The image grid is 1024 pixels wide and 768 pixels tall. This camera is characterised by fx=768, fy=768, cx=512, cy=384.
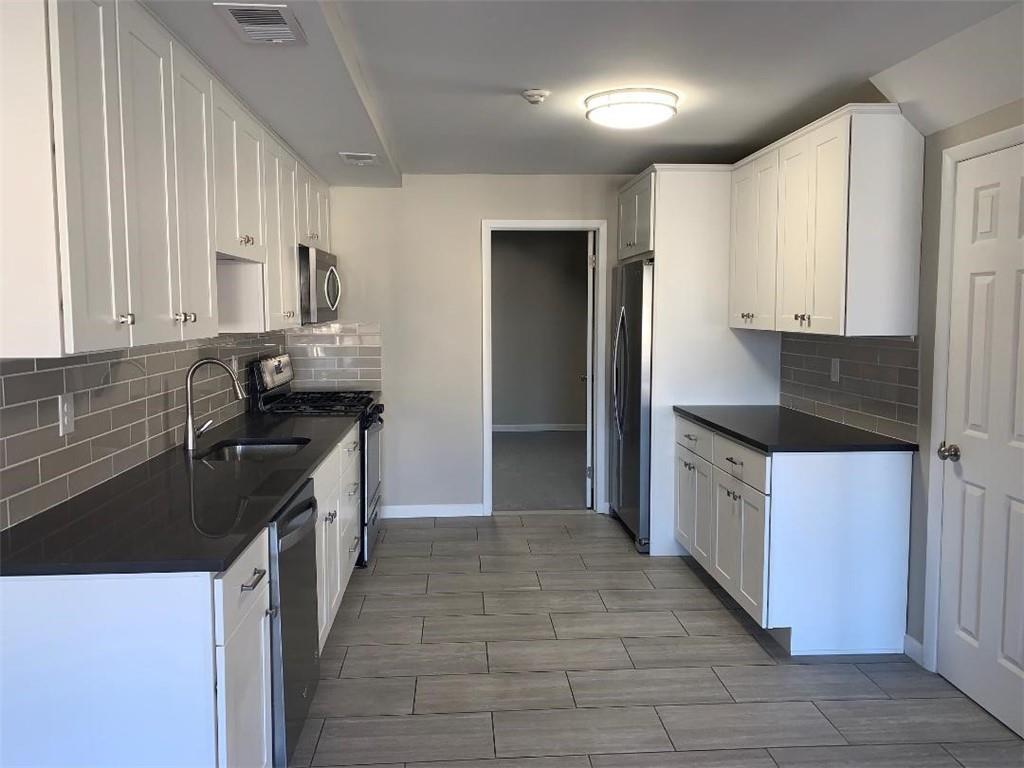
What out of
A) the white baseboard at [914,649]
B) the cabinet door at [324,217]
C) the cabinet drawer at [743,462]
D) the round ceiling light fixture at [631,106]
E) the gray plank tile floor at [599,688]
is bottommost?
the gray plank tile floor at [599,688]

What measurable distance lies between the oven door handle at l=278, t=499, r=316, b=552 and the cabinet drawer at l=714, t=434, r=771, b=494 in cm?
182

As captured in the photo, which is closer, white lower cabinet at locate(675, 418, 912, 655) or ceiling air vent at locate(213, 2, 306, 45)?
ceiling air vent at locate(213, 2, 306, 45)

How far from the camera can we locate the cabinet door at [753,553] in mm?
3213

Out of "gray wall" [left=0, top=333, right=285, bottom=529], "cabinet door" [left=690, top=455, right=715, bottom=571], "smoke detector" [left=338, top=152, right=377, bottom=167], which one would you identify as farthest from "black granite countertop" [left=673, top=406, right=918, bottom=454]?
"gray wall" [left=0, top=333, right=285, bottom=529]

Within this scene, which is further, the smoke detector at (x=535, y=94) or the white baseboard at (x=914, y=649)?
the smoke detector at (x=535, y=94)

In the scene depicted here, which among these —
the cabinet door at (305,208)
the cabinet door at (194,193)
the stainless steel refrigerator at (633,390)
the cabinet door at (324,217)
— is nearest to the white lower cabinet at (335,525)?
the cabinet door at (194,193)

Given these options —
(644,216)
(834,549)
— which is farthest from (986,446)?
(644,216)

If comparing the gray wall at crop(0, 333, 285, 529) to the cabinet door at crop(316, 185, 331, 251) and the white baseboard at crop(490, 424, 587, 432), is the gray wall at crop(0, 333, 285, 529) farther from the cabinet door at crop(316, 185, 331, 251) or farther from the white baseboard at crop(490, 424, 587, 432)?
the white baseboard at crop(490, 424, 587, 432)

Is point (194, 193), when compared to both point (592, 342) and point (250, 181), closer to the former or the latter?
point (250, 181)

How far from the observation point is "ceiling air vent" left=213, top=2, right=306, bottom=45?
2.09 meters

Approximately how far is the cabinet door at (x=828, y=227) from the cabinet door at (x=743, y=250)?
0.66 meters

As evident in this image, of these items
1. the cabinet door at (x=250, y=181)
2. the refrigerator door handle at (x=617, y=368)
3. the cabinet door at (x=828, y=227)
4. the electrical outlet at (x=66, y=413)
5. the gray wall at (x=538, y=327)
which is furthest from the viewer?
the gray wall at (x=538, y=327)

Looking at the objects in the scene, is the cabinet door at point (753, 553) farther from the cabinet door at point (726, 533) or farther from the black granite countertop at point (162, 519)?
the black granite countertop at point (162, 519)

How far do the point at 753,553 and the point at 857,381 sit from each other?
0.99 metres
